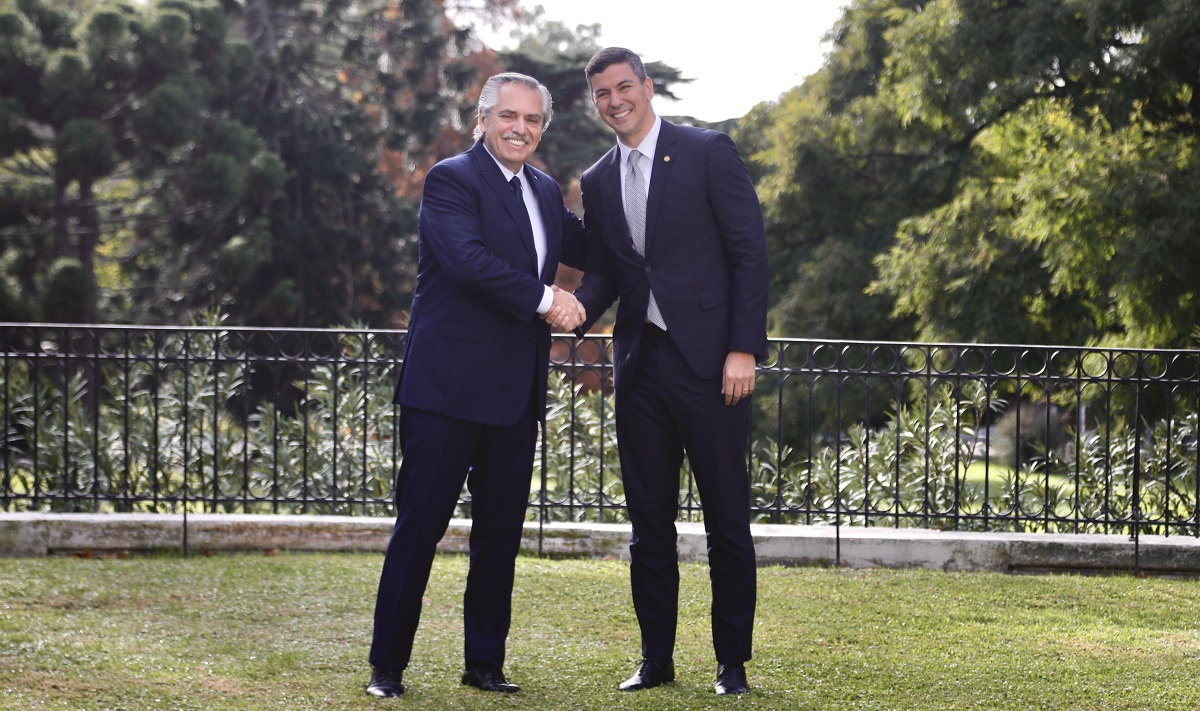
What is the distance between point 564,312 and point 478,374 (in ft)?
1.06

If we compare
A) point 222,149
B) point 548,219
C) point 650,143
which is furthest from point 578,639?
point 222,149

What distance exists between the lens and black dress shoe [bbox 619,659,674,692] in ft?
12.6

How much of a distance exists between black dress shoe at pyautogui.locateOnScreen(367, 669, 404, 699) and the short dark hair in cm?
191

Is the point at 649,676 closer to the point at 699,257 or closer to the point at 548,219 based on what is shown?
the point at 699,257

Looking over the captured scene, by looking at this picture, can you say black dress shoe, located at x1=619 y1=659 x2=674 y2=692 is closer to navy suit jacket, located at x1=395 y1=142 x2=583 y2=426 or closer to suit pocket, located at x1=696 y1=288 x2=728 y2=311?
navy suit jacket, located at x1=395 y1=142 x2=583 y2=426

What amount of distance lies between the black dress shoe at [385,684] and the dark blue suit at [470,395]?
0.03 meters

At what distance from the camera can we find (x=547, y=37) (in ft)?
182

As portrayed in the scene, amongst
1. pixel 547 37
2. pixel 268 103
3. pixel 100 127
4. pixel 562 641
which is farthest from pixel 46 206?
pixel 547 37

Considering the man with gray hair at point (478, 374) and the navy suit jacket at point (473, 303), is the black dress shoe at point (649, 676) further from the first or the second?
the navy suit jacket at point (473, 303)

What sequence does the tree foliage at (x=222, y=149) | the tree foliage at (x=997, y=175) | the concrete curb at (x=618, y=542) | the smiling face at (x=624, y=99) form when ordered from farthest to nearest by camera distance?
the tree foliage at (x=222, y=149) → the tree foliage at (x=997, y=175) → the concrete curb at (x=618, y=542) → the smiling face at (x=624, y=99)

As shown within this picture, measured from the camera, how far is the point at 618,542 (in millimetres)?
6086

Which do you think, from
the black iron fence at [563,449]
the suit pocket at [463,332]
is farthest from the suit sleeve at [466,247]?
the black iron fence at [563,449]

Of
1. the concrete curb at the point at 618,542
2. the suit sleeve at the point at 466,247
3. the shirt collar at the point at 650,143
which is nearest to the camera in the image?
the suit sleeve at the point at 466,247

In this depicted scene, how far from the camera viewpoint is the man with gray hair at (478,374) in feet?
12.2
